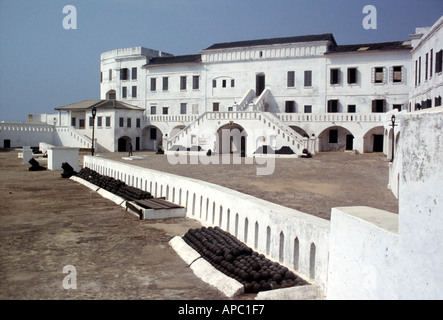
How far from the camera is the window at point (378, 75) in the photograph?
41719 millimetres

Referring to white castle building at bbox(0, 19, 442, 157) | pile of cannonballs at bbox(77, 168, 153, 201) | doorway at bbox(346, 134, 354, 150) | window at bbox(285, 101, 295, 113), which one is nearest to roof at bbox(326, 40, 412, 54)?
→ white castle building at bbox(0, 19, 442, 157)

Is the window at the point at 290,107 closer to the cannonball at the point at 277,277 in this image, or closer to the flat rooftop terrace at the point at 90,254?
the flat rooftop terrace at the point at 90,254

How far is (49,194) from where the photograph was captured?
16281 mm

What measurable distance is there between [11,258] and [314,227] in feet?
18.0

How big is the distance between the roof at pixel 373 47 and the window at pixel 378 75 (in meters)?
1.88

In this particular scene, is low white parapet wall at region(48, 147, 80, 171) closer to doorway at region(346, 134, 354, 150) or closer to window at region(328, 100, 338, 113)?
doorway at region(346, 134, 354, 150)

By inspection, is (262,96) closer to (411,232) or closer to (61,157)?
(61,157)

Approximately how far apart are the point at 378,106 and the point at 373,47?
591 cm

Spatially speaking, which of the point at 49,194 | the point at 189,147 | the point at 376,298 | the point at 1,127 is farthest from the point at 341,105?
the point at 376,298

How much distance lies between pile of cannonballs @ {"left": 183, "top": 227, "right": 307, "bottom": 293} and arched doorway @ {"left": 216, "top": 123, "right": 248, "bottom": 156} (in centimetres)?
3228

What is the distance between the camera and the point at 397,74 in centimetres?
4100

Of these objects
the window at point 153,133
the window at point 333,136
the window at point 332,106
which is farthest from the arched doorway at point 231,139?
the window at point 153,133

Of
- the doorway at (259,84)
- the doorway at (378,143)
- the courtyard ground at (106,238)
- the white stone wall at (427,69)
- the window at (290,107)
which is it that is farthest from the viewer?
the doorway at (259,84)

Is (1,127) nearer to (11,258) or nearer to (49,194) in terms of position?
(49,194)
